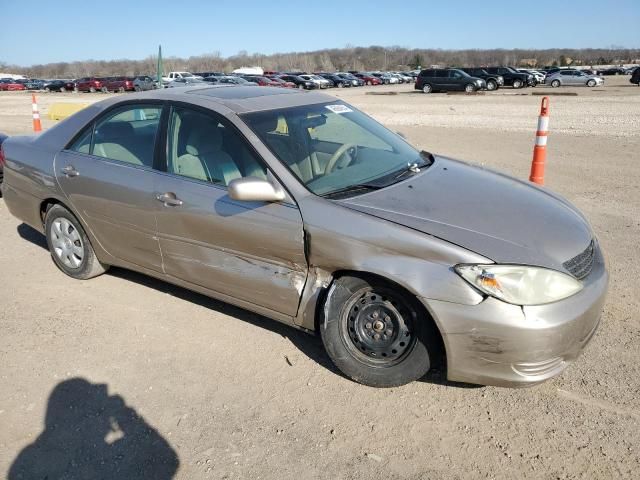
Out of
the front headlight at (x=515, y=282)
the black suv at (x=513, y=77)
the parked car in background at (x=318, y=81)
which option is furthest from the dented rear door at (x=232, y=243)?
the parked car in background at (x=318, y=81)

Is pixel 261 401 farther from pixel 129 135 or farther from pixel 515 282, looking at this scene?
pixel 129 135

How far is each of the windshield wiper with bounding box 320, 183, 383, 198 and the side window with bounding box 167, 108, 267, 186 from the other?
1.43 ft

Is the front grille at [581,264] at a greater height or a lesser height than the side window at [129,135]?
lesser

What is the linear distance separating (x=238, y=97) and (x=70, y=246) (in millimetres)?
2019

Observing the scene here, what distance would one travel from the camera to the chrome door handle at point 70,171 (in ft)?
14.0

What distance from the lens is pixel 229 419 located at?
9.58 feet

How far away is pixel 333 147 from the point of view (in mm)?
3861

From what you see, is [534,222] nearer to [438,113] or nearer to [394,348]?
[394,348]

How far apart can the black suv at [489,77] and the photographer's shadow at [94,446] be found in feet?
132

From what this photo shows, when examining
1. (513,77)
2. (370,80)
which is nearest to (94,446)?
(513,77)

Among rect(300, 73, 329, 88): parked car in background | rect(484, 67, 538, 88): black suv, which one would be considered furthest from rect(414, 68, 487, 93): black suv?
rect(300, 73, 329, 88): parked car in background

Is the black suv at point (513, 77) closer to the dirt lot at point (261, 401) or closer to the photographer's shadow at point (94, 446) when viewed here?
the dirt lot at point (261, 401)

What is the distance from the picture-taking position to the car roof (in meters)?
3.75

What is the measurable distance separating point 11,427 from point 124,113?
7.89 feet
